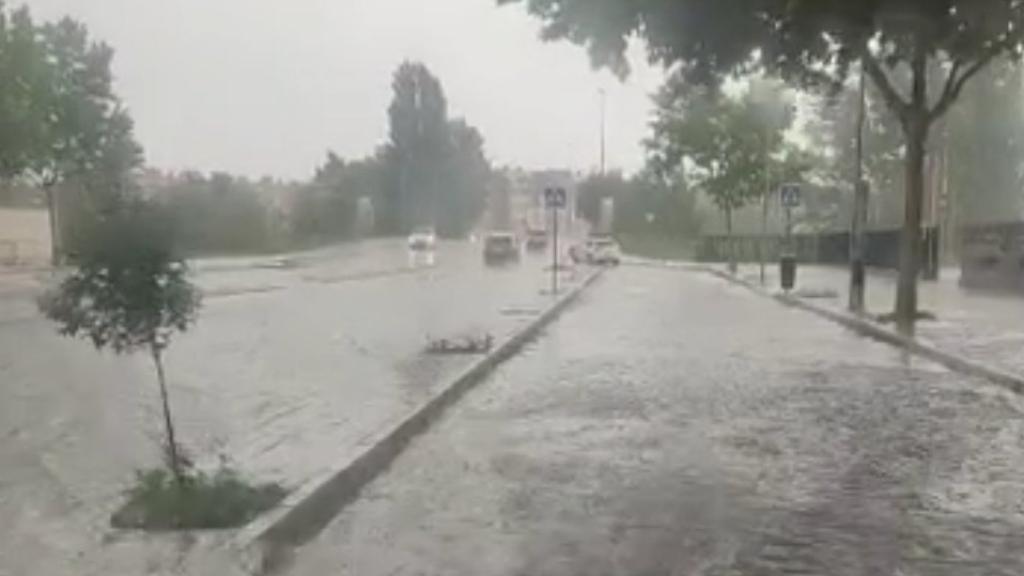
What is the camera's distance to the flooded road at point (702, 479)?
27.6ft

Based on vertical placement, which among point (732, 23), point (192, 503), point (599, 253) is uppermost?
point (732, 23)

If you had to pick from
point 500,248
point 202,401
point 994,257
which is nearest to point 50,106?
point 500,248

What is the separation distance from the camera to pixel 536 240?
359 ft

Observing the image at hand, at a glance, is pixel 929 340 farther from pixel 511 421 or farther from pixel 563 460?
pixel 563 460

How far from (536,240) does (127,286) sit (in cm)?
10031

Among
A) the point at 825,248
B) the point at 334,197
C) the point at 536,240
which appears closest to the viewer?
the point at 825,248

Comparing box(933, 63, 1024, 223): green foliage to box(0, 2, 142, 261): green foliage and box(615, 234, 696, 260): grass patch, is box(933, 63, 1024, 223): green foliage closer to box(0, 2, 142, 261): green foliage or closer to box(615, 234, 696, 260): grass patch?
box(615, 234, 696, 260): grass patch

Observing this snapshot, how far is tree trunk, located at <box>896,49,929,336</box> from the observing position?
1107 inches

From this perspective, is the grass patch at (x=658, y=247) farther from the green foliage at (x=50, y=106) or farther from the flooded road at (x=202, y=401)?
the flooded road at (x=202, y=401)

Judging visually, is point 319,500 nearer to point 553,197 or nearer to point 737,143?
point 553,197

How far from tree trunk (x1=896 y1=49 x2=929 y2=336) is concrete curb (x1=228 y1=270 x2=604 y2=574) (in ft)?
48.4

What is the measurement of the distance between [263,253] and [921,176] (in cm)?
5662

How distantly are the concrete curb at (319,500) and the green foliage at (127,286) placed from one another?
54.7 inches

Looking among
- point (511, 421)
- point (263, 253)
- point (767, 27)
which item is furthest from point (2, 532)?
point (263, 253)
